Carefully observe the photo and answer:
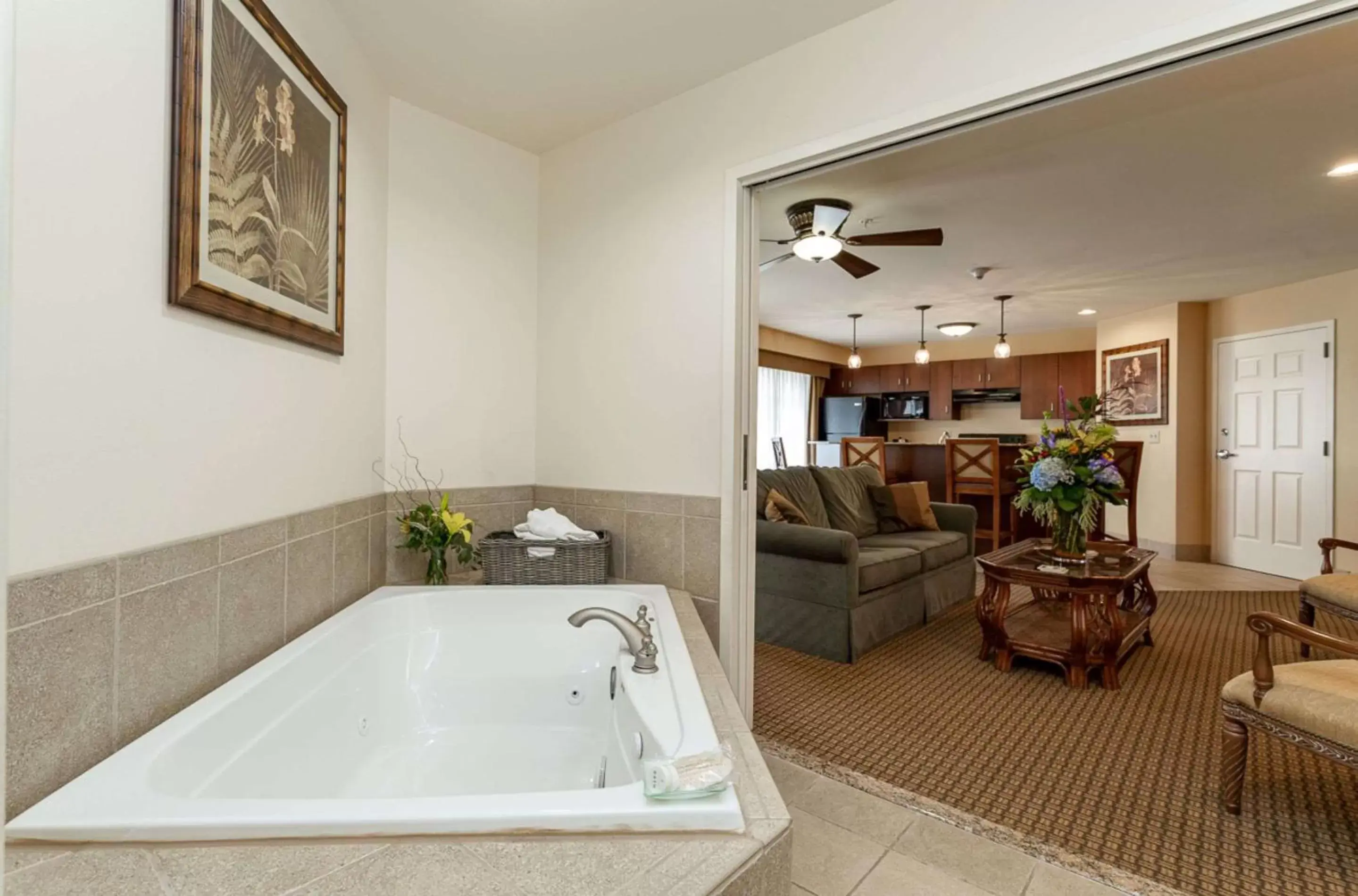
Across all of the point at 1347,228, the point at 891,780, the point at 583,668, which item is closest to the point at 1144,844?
the point at 891,780

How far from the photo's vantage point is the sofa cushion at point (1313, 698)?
1629 millimetres

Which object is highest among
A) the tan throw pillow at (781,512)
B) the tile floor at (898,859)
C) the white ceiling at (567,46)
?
the white ceiling at (567,46)

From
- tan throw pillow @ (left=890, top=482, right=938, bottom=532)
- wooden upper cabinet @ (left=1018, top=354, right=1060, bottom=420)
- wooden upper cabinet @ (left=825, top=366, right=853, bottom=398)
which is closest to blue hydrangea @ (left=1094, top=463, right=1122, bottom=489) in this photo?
tan throw pillow @ (left=890, top=482, right=938, bottom=532)

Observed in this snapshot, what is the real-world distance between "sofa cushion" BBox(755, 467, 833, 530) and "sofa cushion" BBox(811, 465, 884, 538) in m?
0.05

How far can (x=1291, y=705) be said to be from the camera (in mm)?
1732

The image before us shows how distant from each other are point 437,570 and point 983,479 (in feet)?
16.5

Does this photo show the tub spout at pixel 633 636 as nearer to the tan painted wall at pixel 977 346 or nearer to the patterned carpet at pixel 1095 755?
the patterned carpet at pixel 1095 755

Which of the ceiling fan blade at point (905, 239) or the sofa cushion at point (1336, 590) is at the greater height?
the ceiling fan blade at point (905, 239)

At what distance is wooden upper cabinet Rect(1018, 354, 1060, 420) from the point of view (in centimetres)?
696

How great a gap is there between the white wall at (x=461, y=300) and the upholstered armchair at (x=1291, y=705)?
8.54 feet

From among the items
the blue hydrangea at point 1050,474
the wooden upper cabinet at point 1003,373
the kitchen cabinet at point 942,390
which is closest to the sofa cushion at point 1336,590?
the blue hydrangea at point 1050,474

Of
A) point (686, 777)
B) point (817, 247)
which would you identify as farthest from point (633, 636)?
point (817, 247)

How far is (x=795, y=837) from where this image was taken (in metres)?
1.80

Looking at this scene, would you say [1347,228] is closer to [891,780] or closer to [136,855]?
[891,780]
